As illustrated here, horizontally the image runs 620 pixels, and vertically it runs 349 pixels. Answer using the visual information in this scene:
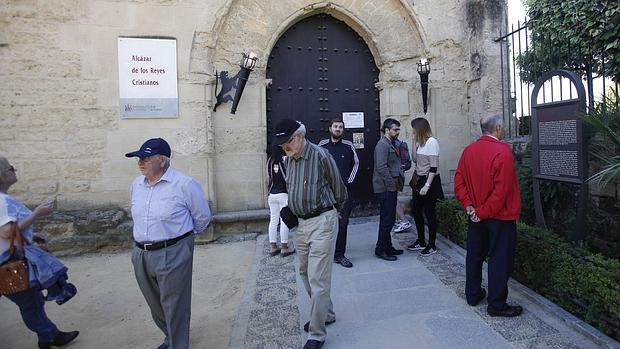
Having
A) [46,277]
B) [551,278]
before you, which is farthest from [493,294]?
[46,277]

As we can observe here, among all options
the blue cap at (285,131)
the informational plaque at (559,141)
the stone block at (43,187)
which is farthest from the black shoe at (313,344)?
the stone block at (43,187)

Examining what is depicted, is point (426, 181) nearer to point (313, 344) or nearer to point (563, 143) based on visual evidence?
point (563, 143)

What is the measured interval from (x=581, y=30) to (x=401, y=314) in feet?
12.8

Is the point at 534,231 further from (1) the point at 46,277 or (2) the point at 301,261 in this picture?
(1) the point at 46,277

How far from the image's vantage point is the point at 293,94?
20.4ft

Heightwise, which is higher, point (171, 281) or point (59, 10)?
point (59, 10)

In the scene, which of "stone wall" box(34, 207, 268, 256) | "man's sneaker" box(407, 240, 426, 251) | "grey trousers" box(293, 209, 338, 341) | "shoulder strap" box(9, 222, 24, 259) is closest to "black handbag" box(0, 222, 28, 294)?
"shoulder strap" box(9, 222, 24, 259)

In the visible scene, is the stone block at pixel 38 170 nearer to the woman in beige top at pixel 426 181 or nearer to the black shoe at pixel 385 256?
the black shoe at pixel 385 256

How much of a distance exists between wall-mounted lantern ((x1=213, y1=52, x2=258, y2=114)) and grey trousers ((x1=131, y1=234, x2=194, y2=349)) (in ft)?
11.1

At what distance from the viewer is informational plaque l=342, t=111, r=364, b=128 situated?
21.0 ft

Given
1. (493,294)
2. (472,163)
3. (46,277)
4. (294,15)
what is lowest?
(493,294)

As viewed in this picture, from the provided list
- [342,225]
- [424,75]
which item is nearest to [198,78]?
[342,225]

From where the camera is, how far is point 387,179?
4375mm

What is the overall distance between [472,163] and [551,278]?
3.97ft
